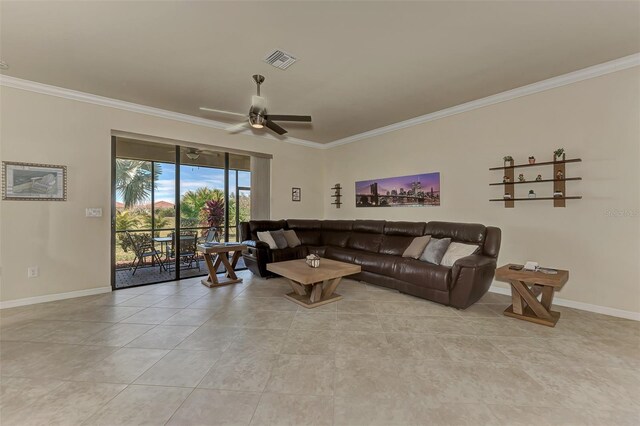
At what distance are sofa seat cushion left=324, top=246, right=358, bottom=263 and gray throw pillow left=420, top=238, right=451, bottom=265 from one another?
1.14 metres

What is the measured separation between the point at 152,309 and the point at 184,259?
6.49 ft

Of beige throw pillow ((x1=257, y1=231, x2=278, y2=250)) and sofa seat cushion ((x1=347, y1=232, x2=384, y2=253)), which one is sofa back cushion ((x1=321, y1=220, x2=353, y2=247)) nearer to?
sofa seat cushion ((x1=347, y1=232, x2=384, y2=253))

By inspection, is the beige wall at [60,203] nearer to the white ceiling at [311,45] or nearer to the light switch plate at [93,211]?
the light switch plate at [93,211]

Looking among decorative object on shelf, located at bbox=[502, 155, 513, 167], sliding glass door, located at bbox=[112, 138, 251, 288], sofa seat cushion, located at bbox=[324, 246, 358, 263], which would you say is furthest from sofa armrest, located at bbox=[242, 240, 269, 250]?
decorative object on shelf, located at bbox=[502, 155, 513, 167]

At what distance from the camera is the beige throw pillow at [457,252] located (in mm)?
3512

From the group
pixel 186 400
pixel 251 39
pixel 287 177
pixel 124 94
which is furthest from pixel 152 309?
pixel 287 177

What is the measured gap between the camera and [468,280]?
3061 mm

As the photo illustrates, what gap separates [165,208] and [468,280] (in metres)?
4.89

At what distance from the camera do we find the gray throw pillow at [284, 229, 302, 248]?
5.17 m

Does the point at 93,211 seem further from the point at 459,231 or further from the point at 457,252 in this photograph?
the point at 459,231

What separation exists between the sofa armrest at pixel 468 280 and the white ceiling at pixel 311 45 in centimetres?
227

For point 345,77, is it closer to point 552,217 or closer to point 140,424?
point 552,217

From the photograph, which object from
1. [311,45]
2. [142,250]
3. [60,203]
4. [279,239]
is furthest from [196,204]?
[311,45]

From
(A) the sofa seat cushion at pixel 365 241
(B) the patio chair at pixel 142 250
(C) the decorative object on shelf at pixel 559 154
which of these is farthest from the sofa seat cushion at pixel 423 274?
(B) the patio chair at pixel 142 250
